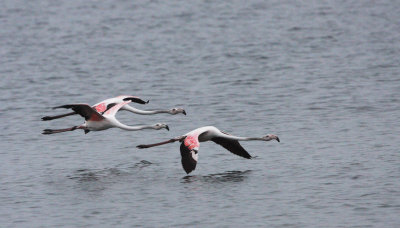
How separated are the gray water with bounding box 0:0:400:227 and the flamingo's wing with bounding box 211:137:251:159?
0.25 m

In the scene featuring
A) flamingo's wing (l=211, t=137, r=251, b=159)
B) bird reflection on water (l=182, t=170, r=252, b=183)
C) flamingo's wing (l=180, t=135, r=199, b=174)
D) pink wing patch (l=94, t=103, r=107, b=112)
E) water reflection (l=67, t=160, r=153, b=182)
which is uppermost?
pink wing patch (l=94, t=103, r=107, b=112)

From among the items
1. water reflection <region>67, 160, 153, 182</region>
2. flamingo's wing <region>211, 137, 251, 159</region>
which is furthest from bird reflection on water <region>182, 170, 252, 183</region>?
water reflection <region>67, 160, 153, 182</region>

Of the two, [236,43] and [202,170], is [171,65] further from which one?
[202,170]

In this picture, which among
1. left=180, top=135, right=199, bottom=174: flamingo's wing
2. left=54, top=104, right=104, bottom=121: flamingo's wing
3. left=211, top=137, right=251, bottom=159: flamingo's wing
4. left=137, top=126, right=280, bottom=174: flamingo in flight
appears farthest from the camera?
left=211, top=137, right=251, bottom=159: flamingo's wing

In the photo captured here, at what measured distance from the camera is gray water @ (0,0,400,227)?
17.6 m

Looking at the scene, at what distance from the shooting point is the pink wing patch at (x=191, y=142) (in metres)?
19.0

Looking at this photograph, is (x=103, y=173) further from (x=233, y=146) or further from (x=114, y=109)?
(x=233, y=146)

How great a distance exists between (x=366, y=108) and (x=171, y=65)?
11504mm

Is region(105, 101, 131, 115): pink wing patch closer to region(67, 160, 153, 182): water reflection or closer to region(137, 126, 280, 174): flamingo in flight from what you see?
region(67, 160, 153, 182): water reflection

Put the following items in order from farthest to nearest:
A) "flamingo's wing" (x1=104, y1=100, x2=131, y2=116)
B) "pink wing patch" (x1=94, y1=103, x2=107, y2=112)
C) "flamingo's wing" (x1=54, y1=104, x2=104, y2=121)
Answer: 1. "pink wing patch" (x1=94, y1=103, x2=107, y2=112)
2. "flamingo's wing" (x1=104, y1=100, x2=131, y2=116)
3. "flamingo's wing" (x1=54, y1=104, x2=104, y2=121)

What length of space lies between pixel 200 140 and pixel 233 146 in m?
1.02

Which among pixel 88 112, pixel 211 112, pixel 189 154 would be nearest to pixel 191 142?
pixel 189 154

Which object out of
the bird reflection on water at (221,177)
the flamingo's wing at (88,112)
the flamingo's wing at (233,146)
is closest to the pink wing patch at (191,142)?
the bird reflection on water at (221,177)

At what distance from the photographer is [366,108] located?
1062 inches
